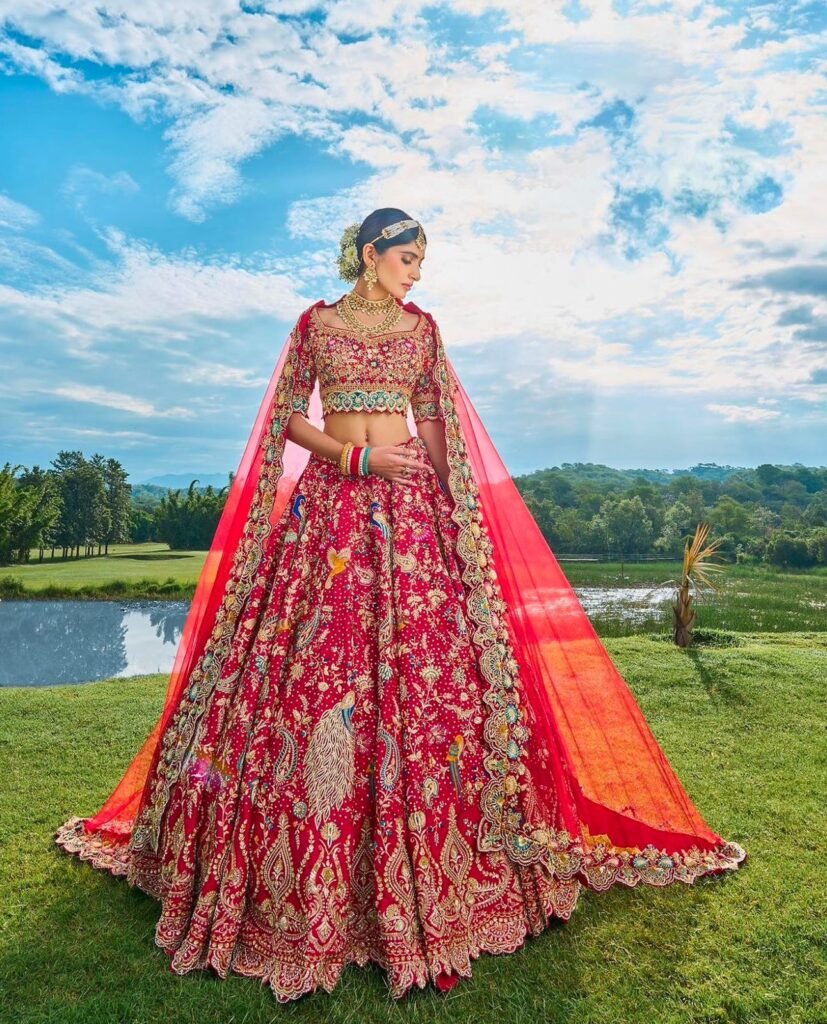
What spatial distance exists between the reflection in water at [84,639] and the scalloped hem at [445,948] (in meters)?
4.42

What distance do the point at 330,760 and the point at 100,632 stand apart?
30.6ft

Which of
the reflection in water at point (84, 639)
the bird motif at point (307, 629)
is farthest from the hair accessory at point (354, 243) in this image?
the reflection in water at point (84, 639)

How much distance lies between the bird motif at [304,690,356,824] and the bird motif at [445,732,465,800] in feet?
1.05

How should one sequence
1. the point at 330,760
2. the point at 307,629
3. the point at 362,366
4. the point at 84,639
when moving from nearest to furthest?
the point at 330,760, the point at 307,629, the point at 362,366, the point at 84,639

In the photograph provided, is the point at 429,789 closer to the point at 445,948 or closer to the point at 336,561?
the point at 445,948

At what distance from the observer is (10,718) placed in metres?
5.08

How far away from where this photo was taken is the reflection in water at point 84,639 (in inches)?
314

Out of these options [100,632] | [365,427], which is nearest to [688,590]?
[365,427]

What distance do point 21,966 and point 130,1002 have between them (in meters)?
0.49

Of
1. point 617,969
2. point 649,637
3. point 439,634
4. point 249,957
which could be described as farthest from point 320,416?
point 649,637

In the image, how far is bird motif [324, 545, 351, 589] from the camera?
8.53 feet

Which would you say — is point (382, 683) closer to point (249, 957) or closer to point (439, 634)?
point (439, 634)

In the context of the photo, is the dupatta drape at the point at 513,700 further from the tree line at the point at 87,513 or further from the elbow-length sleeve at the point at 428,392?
the tree line at the point at 87,513

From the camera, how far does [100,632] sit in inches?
417
